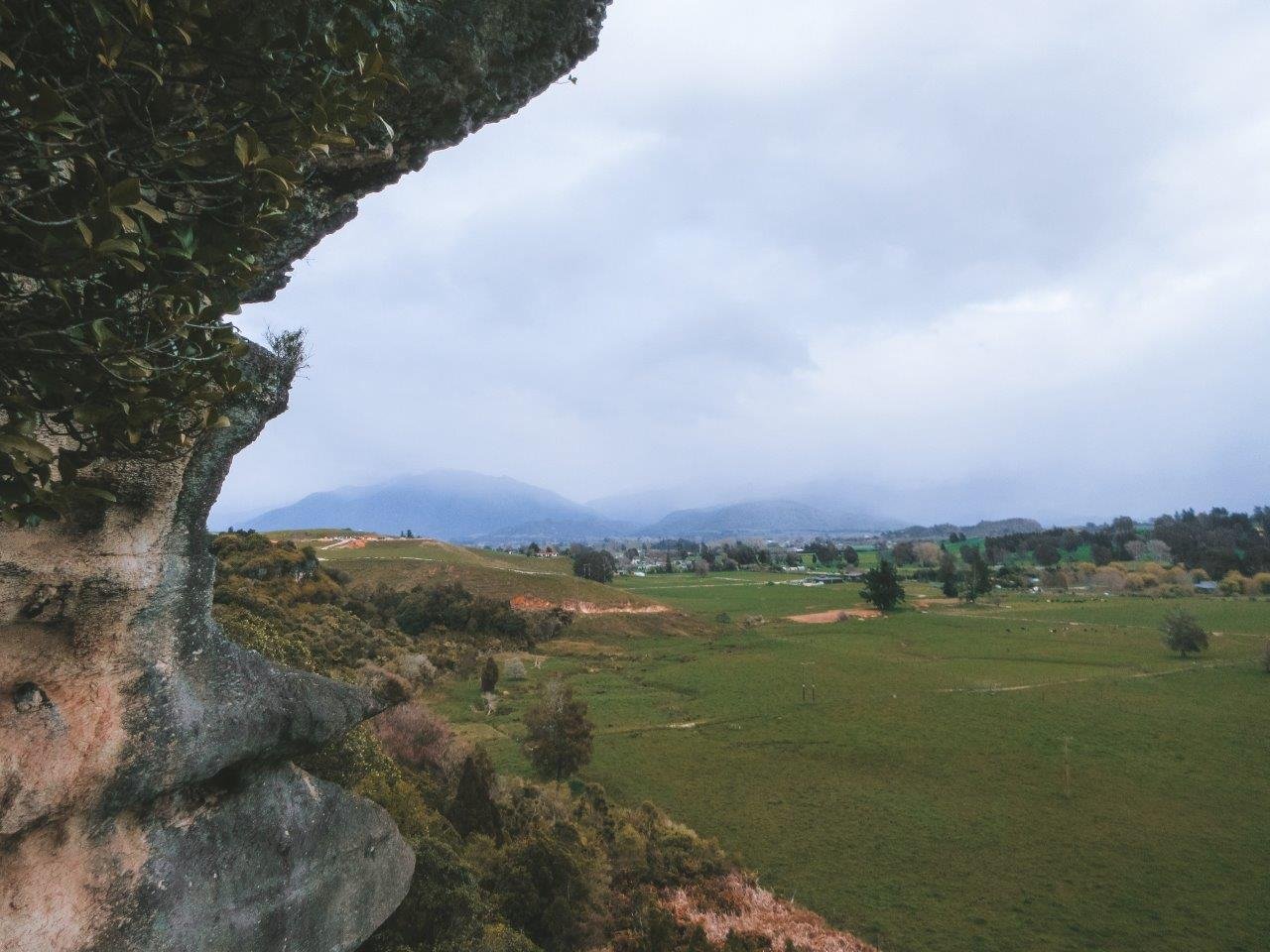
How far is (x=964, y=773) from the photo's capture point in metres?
38.4

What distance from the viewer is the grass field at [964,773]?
81.2 ft

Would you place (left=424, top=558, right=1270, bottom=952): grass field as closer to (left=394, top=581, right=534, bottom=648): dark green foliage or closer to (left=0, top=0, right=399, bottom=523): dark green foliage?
Answer: (left=394, top=581, right=534, bottom=648): dark green foliage

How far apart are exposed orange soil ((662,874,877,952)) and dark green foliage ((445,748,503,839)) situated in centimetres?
678

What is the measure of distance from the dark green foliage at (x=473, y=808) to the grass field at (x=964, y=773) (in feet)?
37.6

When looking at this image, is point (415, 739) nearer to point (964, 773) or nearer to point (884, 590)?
point (964, 773)

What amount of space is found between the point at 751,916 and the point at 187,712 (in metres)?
22.0

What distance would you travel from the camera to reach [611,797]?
32.8m

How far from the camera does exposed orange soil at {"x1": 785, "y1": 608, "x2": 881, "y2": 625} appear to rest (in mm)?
96750

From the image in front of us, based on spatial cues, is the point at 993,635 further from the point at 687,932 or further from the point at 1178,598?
the point at 687,932

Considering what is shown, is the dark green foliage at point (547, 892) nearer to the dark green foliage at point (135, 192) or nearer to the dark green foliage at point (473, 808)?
the dark green foliage at point (473, 808)

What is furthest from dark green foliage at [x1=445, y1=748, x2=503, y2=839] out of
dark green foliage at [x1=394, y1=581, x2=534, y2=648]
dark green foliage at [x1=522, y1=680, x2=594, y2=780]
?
dark green foliage at [x1=394, y1=581, x2=534, y2=648]

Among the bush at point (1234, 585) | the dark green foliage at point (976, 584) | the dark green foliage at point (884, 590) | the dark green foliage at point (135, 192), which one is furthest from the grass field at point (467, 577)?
the bush at point (1234, 585)

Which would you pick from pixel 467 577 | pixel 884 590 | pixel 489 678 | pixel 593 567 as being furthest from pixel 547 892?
pixel 593 567

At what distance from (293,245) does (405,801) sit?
55.7ft
